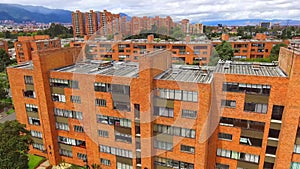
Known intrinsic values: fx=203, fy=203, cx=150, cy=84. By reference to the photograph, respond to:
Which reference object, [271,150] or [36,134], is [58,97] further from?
[271,150]

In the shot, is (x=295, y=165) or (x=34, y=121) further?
(x=34, y=121)

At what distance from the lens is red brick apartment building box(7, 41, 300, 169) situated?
17.8 m

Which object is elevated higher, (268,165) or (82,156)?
(268,165)

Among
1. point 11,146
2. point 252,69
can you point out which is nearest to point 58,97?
point 11,146

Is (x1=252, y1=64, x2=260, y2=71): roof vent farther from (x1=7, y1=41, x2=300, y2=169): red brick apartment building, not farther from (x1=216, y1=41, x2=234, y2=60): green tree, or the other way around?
(x1=216, y1=41, x2=234, y2=60): green tree

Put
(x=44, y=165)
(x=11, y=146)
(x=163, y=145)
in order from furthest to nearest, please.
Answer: (x=44, y=165) → (x=163, y=145) → (x=11, y=146)

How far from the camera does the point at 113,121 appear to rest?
21734 mm

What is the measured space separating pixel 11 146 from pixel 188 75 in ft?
62.7

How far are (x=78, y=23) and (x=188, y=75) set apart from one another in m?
125

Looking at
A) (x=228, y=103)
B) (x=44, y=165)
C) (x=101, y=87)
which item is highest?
(x=101, y=87)

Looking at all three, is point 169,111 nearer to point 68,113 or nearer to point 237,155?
point 237,155

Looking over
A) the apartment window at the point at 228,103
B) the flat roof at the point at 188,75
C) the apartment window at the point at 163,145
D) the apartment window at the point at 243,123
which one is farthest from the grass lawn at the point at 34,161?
the apartment window at the point at 228,103

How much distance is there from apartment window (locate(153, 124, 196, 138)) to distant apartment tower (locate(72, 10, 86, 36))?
124m

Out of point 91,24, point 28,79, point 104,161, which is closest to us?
point 104,161
